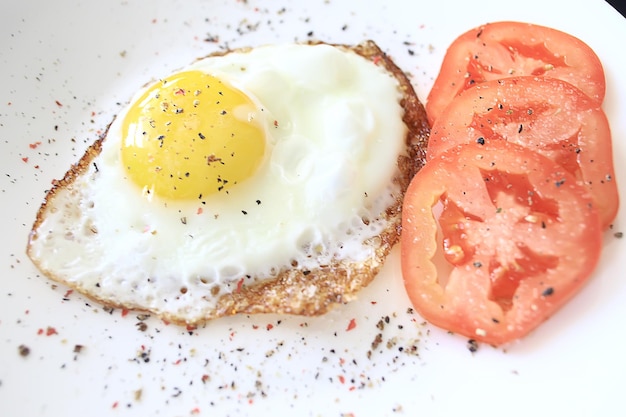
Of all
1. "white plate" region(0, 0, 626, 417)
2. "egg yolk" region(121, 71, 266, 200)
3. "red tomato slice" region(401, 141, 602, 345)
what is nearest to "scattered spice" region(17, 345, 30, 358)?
"white plate" region(0, 0, 626, 417)

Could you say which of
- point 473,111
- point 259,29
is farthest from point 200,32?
point 473,111

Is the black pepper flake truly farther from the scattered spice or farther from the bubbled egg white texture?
the scattered spice

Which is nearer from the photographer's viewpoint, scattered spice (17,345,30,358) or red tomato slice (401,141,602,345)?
red tomato slice (401,141,602,345)

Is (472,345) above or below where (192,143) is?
below

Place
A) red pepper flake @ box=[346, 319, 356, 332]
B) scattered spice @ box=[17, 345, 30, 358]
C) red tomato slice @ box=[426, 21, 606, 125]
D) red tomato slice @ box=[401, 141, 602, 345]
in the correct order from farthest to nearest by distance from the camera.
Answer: red tomato slice @ box=[426, 21, 606, 125] → red pepper flake @ box=[346, 319, 356, 332] → scattered spice @ box=[17, 345, 30, 358] → red tomato slice @ box=[401, 141, 602, 345]

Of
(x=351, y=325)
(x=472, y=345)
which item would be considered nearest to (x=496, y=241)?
(x=472, y=345)

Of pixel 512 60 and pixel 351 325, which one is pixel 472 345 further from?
pixel 512 60

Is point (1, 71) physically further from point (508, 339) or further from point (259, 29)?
point (508, 339)
